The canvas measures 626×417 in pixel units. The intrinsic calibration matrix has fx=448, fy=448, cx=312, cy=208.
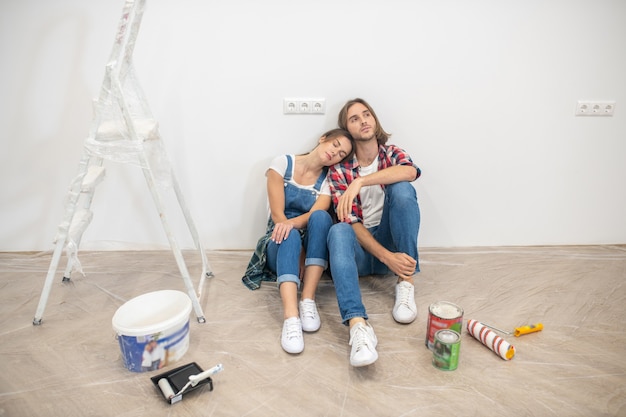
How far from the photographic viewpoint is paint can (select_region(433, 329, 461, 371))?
1.33 m

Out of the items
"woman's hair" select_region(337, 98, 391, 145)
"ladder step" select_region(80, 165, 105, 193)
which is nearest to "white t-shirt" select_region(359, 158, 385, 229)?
Answer: "woman's hair" select_region(337, 98, 391, 145)

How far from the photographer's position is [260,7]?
75.3 inches

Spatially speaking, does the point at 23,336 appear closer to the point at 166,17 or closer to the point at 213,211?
the point at 213,211

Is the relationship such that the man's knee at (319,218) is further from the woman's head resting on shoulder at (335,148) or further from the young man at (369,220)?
the woman's head resting on shoulder at (335,148)

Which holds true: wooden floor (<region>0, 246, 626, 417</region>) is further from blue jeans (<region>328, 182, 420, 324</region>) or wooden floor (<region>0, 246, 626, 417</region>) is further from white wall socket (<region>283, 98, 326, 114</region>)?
Answer: white wall socket (<region>283, 98, 326, 114</region>)

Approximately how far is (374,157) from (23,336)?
1.48 m

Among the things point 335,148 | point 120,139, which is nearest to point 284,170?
point 335,148

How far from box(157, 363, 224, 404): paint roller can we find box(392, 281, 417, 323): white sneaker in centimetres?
68

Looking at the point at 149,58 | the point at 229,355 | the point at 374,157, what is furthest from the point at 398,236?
the point at 149,58

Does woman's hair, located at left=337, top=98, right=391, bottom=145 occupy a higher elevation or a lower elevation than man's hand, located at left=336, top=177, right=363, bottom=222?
higher

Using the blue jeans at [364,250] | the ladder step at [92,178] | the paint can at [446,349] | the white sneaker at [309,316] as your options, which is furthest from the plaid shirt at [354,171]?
the ladder step at [92,178]

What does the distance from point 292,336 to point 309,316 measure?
13 cm

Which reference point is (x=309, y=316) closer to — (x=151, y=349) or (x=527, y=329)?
(x=151, y=349)

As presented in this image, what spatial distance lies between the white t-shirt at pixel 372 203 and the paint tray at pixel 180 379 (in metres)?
0.93
